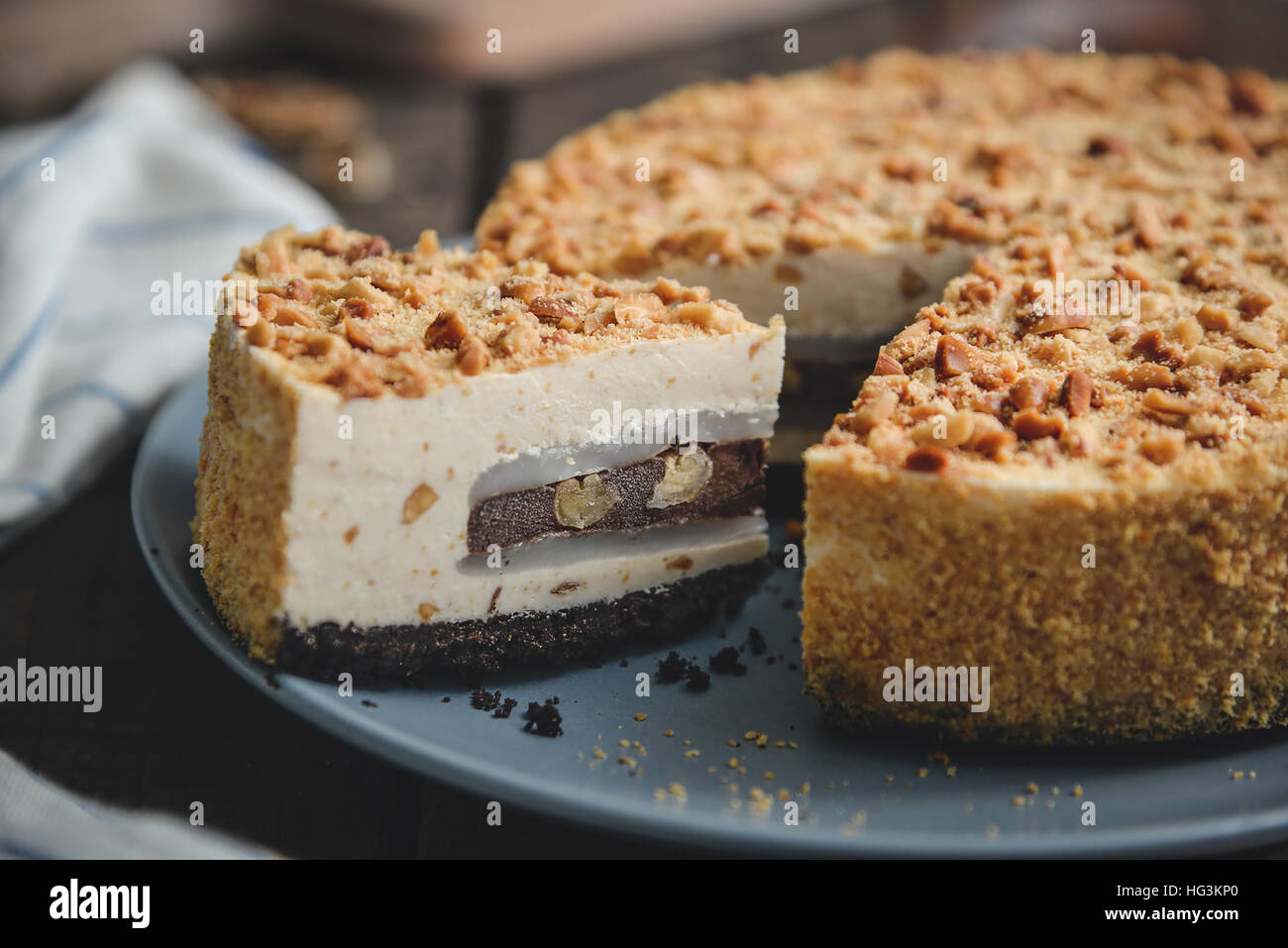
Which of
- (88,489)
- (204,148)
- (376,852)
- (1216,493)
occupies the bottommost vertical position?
(376,852)

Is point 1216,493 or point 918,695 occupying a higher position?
point 1216,493

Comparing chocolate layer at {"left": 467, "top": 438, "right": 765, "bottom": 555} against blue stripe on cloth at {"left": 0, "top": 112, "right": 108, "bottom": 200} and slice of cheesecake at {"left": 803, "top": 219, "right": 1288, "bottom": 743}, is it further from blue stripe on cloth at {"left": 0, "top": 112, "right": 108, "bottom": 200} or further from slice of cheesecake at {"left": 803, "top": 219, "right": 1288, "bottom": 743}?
blue stripe on cloth at {"left": 0, "top": 112, "right": 108, "bottom": 200}

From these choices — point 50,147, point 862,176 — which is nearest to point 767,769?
point 862,176

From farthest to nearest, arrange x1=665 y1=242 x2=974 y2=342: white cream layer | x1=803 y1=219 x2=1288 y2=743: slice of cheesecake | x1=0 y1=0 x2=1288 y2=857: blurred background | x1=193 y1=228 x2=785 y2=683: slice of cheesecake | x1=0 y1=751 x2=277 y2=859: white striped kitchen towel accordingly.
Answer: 1. x1=0 y1=0 x2=1288 y2=857: blurred background
2. x1=665 y1=242 x2=974 y2=342: white cream layer
3. x1=193 y1=228 x2=785 y2=683: slice of cheesecake
4. x1=803 y1=219 x2=1288 y2=743: slice of cheesecake
5. x1=0 y1=751 x2=277 y2=859: white striped kitchen towel

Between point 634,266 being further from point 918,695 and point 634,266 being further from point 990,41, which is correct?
point 990,41

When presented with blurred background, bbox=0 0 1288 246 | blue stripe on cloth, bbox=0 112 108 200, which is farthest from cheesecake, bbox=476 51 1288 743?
blue stripe on cloth, bbox=0 112 108 200

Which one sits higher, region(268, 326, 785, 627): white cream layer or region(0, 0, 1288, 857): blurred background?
region(0, 0, 1288, 857): blurred background

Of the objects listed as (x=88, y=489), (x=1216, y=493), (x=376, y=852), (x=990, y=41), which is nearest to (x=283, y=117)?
(x=88, y=489)

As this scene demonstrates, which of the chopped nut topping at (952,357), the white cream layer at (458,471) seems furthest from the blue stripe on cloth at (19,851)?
the chopped nut topping at (952,357)
